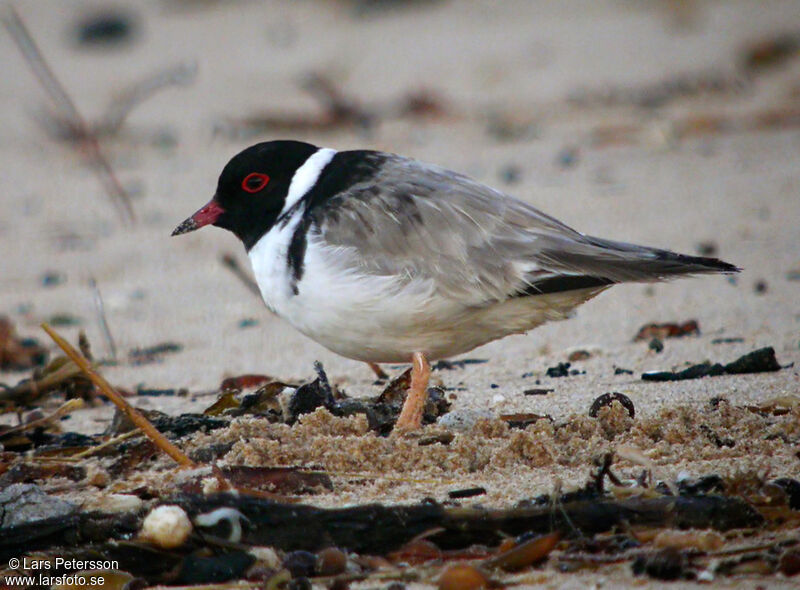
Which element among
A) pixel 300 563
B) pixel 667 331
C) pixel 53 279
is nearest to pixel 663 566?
pixel 300 563

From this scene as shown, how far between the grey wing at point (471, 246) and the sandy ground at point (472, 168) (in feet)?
1.60

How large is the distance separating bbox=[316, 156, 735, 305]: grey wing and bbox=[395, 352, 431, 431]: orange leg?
0.28 m

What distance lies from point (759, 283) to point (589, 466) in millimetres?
3016

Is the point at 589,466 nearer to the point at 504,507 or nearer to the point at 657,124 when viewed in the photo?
the point at 504,507

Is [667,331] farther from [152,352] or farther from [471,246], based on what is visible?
[152,352]

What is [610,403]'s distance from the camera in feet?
12.4

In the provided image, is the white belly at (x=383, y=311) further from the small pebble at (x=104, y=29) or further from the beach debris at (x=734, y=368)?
the small pebble at (x=104, y=29)

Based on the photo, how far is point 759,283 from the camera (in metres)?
6.01

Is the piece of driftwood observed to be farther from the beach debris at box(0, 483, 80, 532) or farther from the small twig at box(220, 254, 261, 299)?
the small twig at box(220, 254, 261, 299)

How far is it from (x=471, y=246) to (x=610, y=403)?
727mm

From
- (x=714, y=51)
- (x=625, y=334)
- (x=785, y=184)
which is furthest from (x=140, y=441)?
(x=714, y=51)

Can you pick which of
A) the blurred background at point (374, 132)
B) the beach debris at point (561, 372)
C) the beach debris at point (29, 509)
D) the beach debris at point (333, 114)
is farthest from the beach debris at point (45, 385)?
the beach debris at point (333, 114)

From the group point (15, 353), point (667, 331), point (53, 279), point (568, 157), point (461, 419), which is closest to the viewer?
point (461, 419)

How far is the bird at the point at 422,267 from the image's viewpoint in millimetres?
3900
